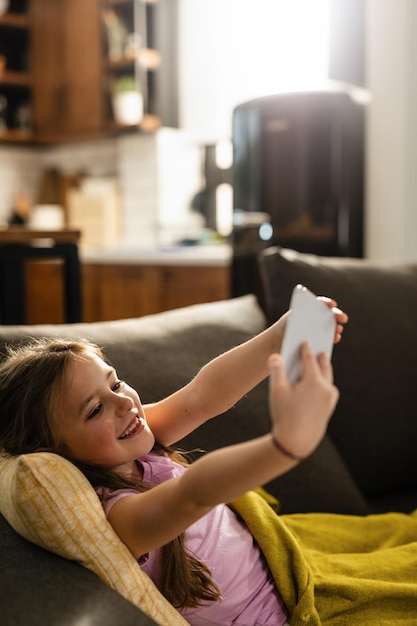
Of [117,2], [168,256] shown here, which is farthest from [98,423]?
[117,2]

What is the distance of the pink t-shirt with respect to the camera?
2.73 ft

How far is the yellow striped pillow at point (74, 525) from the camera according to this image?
0.72 meters

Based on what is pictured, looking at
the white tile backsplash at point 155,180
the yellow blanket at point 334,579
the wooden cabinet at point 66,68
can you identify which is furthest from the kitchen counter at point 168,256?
the yellow blanket at point 334,579

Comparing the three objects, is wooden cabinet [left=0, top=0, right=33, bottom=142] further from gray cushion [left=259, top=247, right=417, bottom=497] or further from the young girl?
the young girl

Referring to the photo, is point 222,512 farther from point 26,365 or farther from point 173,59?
point 173,59

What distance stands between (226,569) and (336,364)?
0.62 metres

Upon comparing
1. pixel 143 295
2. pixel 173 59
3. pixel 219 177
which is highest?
pixel 173 59

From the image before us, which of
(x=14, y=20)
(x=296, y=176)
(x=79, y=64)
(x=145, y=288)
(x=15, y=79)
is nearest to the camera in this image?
Result: (x=296, y=176)

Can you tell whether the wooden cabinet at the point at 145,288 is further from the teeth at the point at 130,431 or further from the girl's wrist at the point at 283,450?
the girl's wrist at the point at 283,450

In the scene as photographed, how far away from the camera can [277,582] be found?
0.90m

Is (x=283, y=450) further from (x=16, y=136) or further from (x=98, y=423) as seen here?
(x=16, y=136)

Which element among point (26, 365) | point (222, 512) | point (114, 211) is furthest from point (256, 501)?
point (114, 211)

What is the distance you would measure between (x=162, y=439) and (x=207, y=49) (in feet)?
12.7

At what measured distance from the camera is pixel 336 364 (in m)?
1.42
